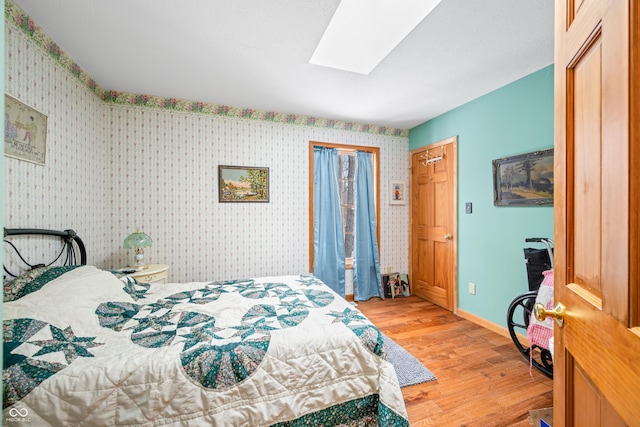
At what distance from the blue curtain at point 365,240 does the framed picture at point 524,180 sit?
5.34ft

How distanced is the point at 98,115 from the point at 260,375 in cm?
318

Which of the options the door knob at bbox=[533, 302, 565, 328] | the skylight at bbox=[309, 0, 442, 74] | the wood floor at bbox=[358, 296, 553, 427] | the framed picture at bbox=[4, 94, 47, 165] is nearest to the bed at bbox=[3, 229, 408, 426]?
the framed picture at bbox=[4, 94, 47, 165]

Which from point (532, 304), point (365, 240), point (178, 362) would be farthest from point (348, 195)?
point (178, 362)

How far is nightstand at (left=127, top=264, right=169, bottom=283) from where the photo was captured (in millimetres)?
2500

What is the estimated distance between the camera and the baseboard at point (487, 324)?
2576 mm

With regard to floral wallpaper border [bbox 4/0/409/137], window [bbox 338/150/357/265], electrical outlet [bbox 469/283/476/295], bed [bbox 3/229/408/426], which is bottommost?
electrical outlet [bbox 469/283/476/295]

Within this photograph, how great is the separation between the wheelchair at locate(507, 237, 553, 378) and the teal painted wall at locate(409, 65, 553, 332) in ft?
0.75

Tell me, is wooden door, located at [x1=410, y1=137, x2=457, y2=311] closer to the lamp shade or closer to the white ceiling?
A: the white ceiling

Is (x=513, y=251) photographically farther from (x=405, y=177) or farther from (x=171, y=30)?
(x=171, y=30)

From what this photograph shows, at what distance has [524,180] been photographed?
256 centimetres

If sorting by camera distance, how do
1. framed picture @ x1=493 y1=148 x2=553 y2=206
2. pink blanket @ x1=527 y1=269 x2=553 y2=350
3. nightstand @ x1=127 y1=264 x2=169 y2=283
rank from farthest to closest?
nightstand @ x1=127 y1=264 x2=169 y2=283 < framed picture @ x1=493 y1=148 x2=553 y2=206 < pink blanket @ x1=527 y1=269 x2=553 y2=350

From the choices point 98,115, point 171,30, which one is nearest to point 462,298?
point 171,30

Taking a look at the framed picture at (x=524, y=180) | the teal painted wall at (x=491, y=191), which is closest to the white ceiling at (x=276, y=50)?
the teal painted wall at (x=491, y=191)

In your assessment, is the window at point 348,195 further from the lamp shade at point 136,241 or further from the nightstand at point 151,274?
the lamp shade at point 136,241
